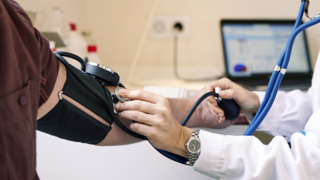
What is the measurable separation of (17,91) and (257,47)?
4.62 feet

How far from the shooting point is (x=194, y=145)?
0.48 metres

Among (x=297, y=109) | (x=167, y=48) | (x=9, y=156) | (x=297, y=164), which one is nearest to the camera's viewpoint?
(x=9, y=156)

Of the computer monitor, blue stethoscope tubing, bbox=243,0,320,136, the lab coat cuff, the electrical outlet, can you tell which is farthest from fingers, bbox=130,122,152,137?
the electrical outlet

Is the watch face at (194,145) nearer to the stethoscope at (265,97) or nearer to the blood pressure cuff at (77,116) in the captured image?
the stethoscope at (265,97)

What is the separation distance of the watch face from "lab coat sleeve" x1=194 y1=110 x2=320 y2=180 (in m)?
0.01

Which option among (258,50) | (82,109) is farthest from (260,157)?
(258,50)

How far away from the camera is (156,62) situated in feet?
5.19

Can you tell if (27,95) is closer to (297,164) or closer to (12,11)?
(12,11)

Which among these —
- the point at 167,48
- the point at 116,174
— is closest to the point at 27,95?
the point at 116,174

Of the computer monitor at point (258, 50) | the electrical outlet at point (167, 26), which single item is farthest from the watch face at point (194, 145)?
the electrical outlet at point (167, 26)

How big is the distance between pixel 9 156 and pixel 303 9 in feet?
2.20

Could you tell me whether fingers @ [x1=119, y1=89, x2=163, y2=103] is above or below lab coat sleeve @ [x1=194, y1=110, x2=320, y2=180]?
above

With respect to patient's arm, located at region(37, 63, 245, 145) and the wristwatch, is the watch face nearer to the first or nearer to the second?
the wristwatch

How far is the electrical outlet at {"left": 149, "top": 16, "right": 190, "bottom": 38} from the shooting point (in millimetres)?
1491
